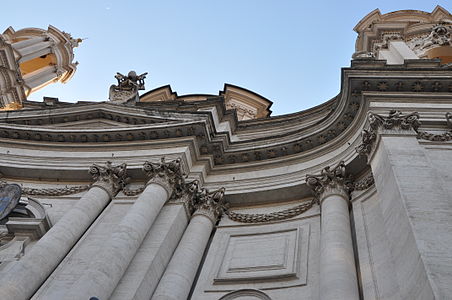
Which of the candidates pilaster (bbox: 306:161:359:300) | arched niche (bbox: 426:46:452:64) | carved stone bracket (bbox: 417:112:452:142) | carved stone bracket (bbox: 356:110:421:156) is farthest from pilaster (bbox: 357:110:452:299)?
arched niche (bbox: 426:46:452:64)

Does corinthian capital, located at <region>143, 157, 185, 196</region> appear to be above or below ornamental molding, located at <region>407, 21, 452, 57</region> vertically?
below

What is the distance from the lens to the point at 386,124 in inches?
455

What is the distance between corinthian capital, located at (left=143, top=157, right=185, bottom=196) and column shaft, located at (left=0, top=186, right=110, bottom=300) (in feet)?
4.96

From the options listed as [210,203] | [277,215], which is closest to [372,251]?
[277,215]

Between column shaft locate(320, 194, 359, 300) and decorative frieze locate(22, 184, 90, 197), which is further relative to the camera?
decorative frieze locate(22, 184, 90, 197)

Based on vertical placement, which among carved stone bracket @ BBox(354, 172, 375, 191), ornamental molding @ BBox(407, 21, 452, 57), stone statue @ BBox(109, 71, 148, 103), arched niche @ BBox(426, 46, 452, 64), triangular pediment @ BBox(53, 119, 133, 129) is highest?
ornamental molding @ BBox(407, 21, 452, 57)

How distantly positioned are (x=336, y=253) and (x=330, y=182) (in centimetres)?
294

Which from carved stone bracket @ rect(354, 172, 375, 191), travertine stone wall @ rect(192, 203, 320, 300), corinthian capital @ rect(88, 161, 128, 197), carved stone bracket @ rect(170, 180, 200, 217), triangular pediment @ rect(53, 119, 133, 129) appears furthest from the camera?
triangular pediment @ rect(53, 119, 133, 129)

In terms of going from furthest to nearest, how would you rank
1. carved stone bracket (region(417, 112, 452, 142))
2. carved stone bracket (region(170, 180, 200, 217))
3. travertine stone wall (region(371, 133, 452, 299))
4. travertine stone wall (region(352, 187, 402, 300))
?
carved stone bracket (region(170, 180, 200, 217)) < carved stone bracket (region(417, 112, 452, 142)) < travertine stone wall (region(352, 187, 402, 300)) < travertine stone wall (region(371, 133, 452, 299))

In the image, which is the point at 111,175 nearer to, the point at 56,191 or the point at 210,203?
the point at 56,191

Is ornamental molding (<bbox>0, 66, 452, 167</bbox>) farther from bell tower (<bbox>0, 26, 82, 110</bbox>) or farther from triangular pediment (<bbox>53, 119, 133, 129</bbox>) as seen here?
bell tower (<bbox>0, 26, 82, 110</bbox>)

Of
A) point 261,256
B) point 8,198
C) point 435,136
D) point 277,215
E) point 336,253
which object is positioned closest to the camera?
point 336,253

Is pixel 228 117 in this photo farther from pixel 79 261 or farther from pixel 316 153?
pixel 79 261

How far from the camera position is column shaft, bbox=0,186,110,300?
1041 centimetres
